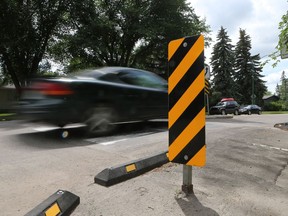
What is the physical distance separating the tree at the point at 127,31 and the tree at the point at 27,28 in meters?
1.83

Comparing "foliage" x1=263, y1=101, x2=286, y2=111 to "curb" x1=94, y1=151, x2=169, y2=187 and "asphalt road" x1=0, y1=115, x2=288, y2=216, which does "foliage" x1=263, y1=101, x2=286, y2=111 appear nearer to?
"asphalt road" x1=0, y1=115, x2=288, y2=216

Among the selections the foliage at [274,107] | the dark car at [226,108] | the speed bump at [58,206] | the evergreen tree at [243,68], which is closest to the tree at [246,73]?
the evergreen tree at [243,68]

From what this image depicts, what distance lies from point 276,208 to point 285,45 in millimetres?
5887

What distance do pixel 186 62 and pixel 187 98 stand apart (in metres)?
0.37

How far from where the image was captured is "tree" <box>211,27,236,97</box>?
48.3 meters

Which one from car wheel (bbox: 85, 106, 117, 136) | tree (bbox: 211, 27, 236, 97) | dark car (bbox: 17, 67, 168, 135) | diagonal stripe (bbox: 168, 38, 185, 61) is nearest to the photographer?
→ diagonal stripe (bbox: 168, 38, 185, 61)

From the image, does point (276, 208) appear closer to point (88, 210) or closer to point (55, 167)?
point (88, 210)

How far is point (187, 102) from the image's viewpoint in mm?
2830

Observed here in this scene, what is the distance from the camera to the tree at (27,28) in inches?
896

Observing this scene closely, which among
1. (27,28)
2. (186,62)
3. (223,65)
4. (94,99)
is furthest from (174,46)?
(223,65)

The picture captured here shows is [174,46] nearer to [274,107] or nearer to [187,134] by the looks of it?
[187,134]

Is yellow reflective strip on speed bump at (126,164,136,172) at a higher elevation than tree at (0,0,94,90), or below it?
below

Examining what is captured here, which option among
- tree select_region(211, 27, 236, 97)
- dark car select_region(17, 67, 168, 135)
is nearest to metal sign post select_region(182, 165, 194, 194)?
dark car select_region(17, 67, 168, 135)

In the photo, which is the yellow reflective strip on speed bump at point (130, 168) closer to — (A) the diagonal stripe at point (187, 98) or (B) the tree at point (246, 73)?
(A) the diagonal stripe at point (187, 98)
